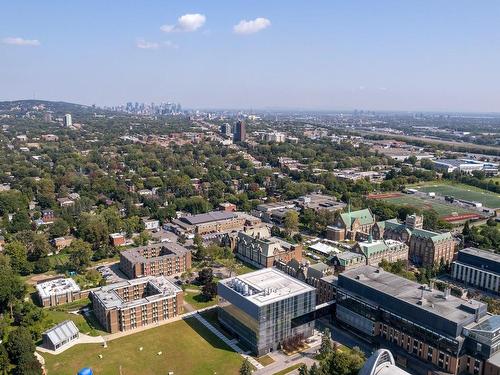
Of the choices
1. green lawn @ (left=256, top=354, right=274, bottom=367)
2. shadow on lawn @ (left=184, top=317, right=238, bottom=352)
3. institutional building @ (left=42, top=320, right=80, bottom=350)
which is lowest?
shadow on lawn @ (left=184, top=317, right=238, bottom=352)

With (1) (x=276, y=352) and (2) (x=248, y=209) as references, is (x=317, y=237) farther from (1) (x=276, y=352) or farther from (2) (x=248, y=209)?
(1) (x=276, y=352)

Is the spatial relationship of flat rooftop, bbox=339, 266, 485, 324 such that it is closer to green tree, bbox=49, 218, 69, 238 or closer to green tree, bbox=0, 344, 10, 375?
green tree, bbox=0, 344, 10, 375

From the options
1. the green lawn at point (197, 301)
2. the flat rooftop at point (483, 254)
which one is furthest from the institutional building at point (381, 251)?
the green lawn at point (197, 301)

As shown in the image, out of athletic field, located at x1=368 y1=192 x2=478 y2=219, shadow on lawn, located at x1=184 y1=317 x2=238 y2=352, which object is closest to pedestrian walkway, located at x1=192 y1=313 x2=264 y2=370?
shadow on lawn, located at x1=184 y1=317 x2=238 y2=352

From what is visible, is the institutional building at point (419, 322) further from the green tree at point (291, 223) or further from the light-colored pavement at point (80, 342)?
the green tree at point (291, 223)

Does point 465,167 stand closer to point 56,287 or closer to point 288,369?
point 288,369

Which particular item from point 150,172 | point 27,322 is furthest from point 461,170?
point 27,322
